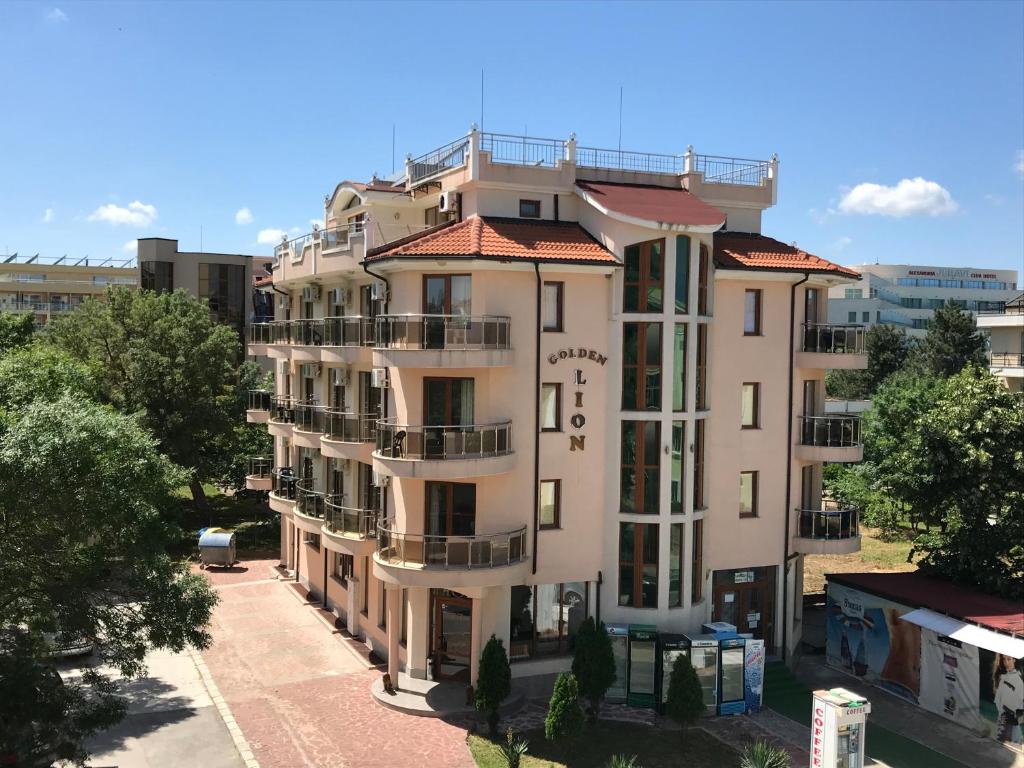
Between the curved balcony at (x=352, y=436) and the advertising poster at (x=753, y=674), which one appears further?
the curved balcony at (x=352, y=436)

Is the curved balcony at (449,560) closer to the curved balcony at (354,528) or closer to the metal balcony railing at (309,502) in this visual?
the curved balcony at (354,528)

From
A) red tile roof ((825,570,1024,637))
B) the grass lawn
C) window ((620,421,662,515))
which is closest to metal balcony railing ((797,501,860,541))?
red tile roof ((825,570,1024,637))

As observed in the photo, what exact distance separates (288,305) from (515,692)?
1679cm

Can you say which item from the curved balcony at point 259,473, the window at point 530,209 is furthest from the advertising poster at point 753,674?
the curved balcony at point 259,473

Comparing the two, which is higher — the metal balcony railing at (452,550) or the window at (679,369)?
the window at (679,369)

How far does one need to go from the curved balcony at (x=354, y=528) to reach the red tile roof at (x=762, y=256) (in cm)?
1073

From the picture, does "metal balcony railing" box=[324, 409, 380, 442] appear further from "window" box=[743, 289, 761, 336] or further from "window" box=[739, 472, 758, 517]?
"window" box=[743, 289, 761, 336]

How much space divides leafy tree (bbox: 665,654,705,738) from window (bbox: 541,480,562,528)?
14.6ft

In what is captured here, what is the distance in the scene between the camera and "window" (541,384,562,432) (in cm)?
2205

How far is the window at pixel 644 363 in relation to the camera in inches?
866

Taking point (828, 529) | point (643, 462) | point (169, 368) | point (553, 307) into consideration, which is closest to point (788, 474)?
point (828, 529)

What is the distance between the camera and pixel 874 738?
796 inches

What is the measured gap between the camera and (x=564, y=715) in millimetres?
18562

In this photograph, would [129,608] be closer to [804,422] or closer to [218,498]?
[804,422]
